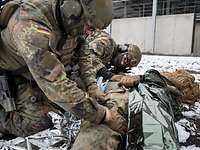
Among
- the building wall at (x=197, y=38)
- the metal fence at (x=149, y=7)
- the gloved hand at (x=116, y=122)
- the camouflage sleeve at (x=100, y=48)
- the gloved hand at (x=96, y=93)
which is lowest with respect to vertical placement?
the building wall at (x=197, y=38)

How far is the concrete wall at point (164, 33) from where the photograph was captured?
16141 mm

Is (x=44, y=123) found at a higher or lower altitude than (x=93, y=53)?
lower

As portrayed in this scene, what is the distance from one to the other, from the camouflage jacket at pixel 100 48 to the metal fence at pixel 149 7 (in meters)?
13.2

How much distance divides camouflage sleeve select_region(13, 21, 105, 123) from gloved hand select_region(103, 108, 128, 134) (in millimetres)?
198

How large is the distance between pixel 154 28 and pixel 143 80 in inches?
591

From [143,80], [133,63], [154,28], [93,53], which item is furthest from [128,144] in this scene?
[154,28]

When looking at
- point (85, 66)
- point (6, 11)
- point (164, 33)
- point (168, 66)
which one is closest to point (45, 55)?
point (6, 11)

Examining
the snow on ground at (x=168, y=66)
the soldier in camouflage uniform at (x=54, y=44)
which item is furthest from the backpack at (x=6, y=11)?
the snow on ground at (x=168, y=66)

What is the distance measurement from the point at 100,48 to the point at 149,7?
14614mm

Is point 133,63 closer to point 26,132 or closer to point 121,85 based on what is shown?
point 121,85

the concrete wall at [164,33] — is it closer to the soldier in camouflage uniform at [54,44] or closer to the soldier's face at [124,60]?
the soldier's face at [124,60]

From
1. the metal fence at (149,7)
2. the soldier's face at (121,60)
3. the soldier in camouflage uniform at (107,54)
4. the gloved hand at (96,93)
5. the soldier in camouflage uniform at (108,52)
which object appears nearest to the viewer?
the gloved hand at (96,93)

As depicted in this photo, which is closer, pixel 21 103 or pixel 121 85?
pixel 21 103

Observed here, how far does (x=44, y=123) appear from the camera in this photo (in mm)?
2193
